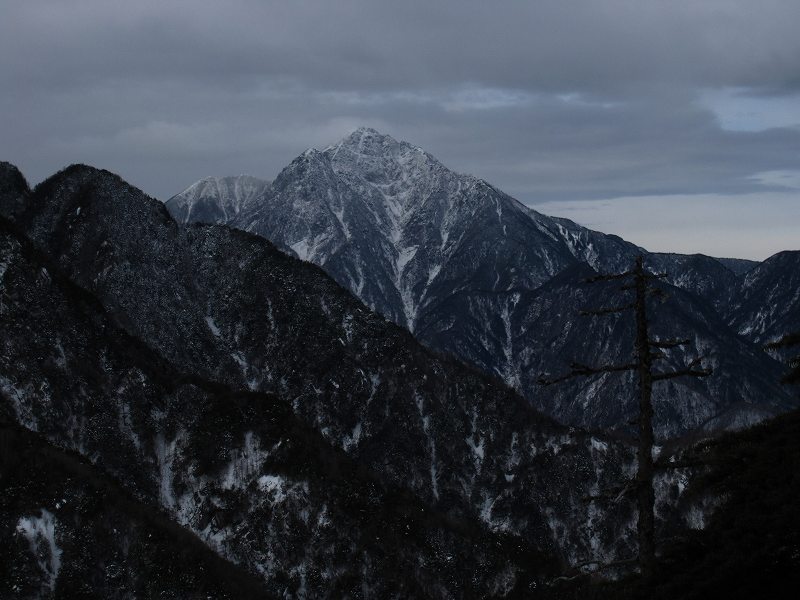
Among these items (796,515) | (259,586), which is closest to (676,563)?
(796,515)

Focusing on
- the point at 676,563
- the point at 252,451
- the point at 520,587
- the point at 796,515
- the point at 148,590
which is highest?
the point at 796,515

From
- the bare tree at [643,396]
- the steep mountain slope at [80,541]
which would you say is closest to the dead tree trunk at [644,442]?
the bare tree at [643,396]

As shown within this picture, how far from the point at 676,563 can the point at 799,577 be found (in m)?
4.50

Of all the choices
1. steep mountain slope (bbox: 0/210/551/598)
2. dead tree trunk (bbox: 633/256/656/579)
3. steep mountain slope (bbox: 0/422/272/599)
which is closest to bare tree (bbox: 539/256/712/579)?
dead tree trunk (bbox: 633/256/656/579)

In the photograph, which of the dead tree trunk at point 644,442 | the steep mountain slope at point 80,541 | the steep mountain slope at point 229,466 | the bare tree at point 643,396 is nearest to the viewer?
the bare tree at point 643,396

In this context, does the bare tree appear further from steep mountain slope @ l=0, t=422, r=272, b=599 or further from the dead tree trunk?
steep mountain slope @ l=0, t=422, r=272, b=599

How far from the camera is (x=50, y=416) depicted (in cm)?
13862

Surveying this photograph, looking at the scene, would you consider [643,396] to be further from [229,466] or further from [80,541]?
[229,466]

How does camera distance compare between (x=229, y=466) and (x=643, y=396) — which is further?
(x=229, y=466)

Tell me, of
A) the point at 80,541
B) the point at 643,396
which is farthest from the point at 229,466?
the point at 643,396

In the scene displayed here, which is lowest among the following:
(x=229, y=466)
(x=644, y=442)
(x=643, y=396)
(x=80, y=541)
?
(x=80, y=541)

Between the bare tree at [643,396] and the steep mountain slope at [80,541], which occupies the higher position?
the bare tree at [643,396]

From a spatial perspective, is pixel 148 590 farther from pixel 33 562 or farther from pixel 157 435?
pixel 157 435

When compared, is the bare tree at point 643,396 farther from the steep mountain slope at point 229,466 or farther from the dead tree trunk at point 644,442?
the steep mountain slope at point 229,466
